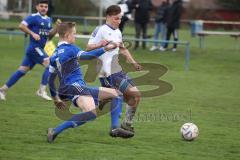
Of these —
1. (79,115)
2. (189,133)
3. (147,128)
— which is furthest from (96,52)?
(147,128)

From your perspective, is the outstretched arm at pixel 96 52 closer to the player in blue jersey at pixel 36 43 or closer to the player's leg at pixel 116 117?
the player's leg at pixel 116 117

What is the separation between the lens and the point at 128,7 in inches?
932

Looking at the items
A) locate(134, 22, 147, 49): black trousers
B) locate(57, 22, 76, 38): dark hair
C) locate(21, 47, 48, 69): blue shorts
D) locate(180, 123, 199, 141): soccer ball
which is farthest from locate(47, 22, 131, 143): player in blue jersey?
locate(134, 22, 147, 49): black trousers

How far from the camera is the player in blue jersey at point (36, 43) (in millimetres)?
12898

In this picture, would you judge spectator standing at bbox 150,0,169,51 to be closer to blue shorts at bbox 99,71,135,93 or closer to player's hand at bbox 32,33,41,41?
player's hand at bbox 32,33,41,41

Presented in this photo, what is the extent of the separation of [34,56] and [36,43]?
0.26m

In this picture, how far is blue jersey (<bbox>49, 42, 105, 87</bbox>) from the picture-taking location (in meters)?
8.56

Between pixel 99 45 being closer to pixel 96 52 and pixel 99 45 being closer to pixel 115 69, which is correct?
pixel 96 52

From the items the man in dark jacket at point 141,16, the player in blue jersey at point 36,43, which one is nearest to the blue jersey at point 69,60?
the player in blue jersey at point 36,43

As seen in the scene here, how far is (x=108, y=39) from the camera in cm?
937

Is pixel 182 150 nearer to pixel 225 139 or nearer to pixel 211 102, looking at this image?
pixel 225 139

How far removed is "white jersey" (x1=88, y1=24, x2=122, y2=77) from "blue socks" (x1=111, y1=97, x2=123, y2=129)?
462mm

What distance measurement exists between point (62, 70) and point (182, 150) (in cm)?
188

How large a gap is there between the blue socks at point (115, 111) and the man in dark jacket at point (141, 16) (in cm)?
1433
